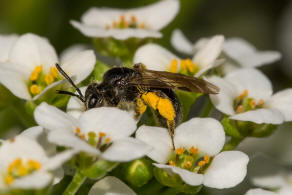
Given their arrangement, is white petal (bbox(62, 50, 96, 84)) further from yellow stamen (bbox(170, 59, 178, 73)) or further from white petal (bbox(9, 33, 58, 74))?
yellow stamen (bbox(170, 59, 178, 73))

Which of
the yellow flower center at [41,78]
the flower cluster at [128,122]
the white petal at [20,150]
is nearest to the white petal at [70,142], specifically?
the flower cluster at [128,122]

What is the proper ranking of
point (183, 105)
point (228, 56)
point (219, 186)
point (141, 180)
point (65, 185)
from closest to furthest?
point (219, 186) → point (141, 180) → point (65, 185) → point (183, 105) → point (228, 56)

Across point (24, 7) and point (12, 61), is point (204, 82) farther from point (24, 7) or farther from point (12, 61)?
point (24, 7)

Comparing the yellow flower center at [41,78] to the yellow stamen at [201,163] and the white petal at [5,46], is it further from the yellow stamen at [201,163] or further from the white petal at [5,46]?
the yellow stamen at [201,163]

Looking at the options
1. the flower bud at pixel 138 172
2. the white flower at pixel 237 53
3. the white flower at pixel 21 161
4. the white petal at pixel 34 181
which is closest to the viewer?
the white petal at pixel 34 181

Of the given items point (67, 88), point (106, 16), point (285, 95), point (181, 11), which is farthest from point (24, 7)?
point (285, 95)
